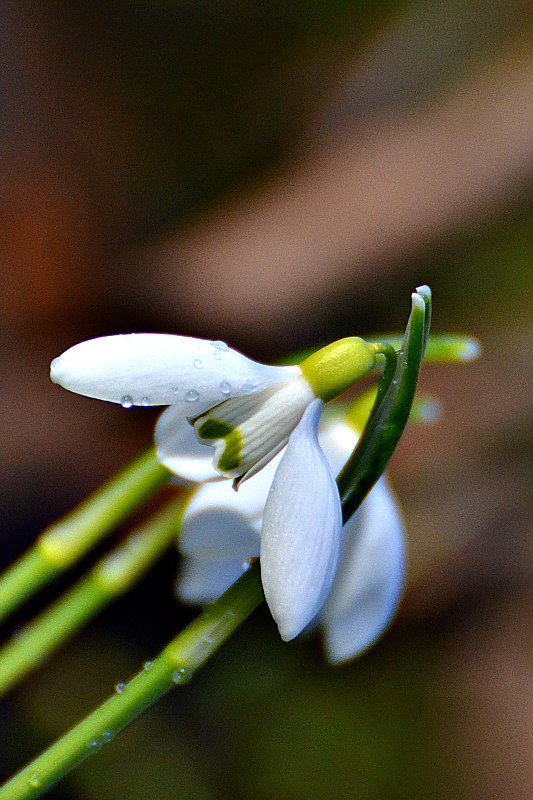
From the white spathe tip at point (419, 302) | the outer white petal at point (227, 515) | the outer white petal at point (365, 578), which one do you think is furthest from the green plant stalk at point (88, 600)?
the white spathe tip at point (419, 302)

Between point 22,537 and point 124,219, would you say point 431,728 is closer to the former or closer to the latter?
point 22,537

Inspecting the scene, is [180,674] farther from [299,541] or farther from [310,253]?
[310,253]

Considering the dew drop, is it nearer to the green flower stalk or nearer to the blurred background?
the green flower stalk

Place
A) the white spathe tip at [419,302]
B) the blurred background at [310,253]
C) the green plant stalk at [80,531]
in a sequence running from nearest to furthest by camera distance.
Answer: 1. the white spathe tip at [419,302]
2. the green plant stalk at [80,531]
3. the blurred background at [310,253]

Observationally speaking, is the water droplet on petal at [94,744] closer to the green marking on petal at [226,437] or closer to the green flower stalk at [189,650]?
the green flower stalk at [189,650]

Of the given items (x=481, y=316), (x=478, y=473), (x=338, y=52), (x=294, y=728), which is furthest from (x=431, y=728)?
(x=338, y=52)

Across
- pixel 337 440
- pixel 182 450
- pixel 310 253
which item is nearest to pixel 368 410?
pixel 337 440
